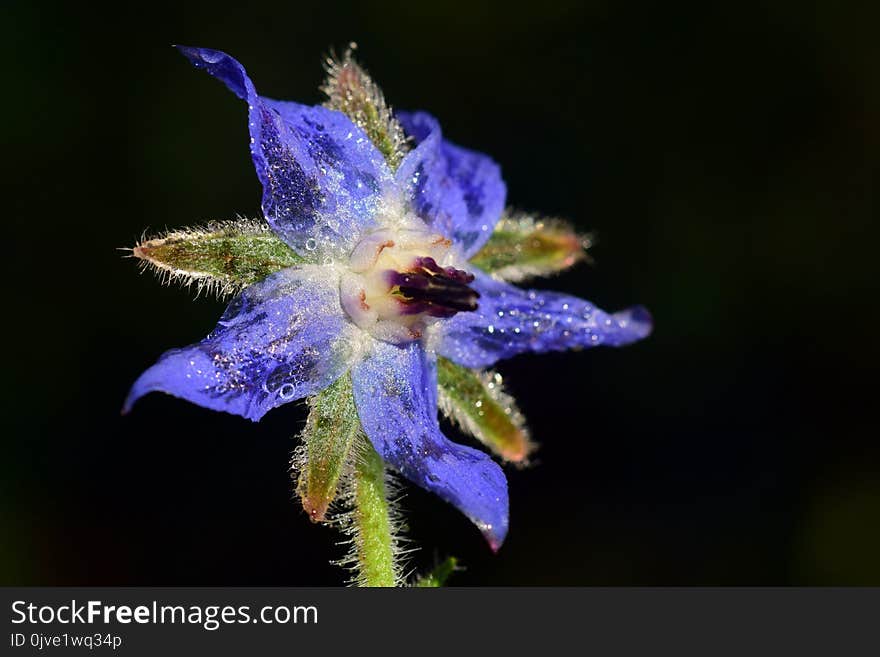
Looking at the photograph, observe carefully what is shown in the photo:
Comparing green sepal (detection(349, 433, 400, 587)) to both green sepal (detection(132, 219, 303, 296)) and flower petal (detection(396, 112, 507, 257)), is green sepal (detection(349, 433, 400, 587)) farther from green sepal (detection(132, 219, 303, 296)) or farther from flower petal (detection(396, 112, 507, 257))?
flower petal (detection(396, 112, 507, 257))

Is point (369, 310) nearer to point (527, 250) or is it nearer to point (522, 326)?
point (522, 326)

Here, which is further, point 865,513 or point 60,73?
point 865,513

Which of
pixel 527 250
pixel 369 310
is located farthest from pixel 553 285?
pixel 369 310

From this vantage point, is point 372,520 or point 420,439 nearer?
point 420,439
